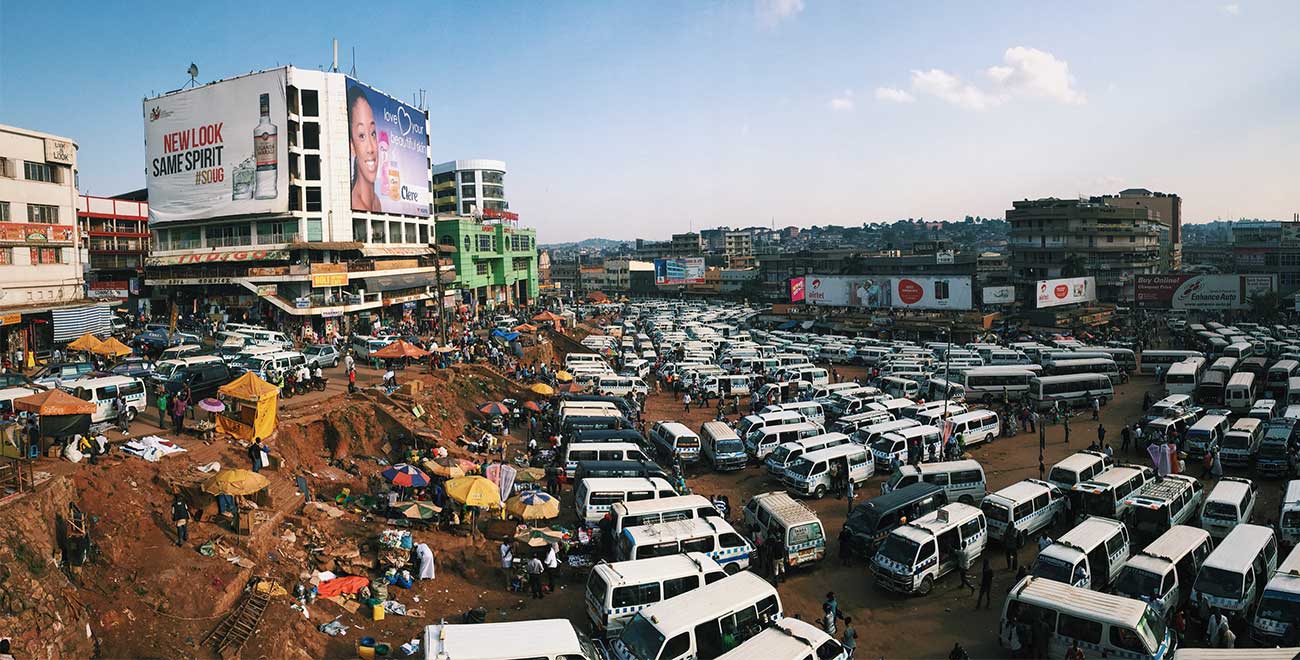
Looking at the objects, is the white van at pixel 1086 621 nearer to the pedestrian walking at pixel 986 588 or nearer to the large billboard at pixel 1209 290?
the pedestrian walking at pixel 986 588

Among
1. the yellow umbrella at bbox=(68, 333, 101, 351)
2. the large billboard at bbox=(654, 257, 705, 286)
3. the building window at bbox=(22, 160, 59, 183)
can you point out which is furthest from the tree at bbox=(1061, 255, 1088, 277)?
the building window at bbox=(22, 160, 59, 183)

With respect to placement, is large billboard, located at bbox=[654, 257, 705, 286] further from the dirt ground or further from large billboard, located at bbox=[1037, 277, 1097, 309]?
the dirt ground

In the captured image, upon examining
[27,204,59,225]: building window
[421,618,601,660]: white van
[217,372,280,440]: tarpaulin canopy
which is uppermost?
[27,204,59,225]: building window

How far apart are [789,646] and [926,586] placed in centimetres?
592

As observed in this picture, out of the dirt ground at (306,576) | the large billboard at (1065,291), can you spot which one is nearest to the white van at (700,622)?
the dirt ground at (306,576)

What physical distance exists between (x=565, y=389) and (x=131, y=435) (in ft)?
64.7

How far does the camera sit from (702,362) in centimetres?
4434

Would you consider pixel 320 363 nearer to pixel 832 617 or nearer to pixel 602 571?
pixel 602 571

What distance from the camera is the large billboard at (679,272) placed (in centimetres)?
10694

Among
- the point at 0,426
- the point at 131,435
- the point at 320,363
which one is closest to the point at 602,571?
the point at 0,426

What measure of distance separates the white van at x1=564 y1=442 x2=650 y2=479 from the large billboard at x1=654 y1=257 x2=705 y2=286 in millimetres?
84354

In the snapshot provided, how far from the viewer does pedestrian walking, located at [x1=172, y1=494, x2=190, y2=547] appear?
567 inches

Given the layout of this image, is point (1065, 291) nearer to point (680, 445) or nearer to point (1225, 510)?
point (680, 445)

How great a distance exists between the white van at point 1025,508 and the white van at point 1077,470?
0.82 metres
